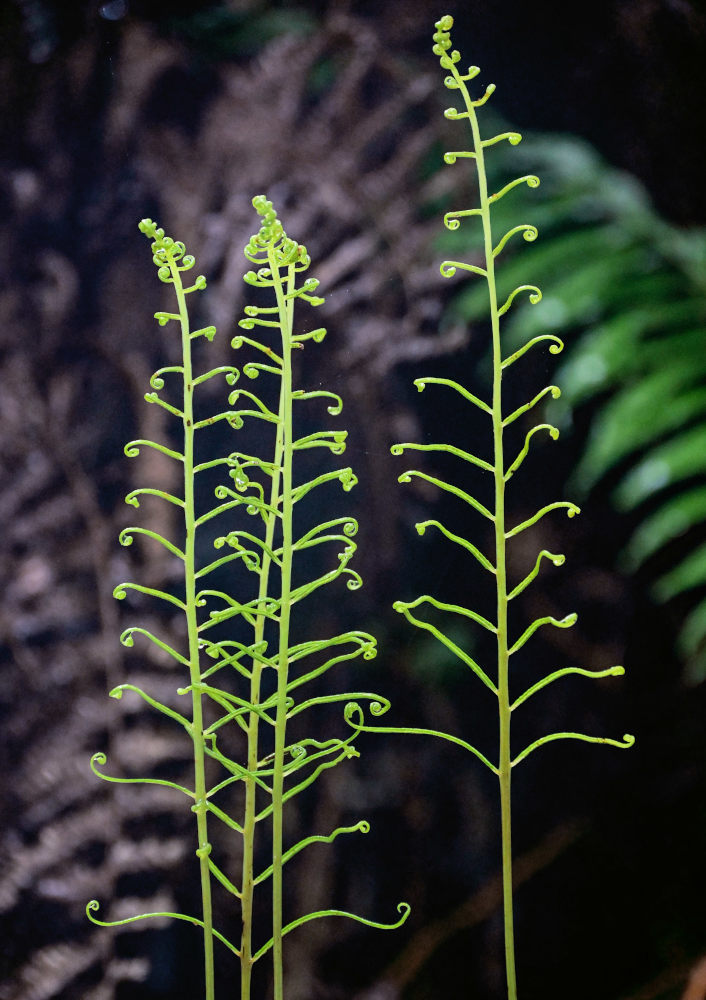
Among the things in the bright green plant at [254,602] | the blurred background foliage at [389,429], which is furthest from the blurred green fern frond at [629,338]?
the bright green plant at [254,602]

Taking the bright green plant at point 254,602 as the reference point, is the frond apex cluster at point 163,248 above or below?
above

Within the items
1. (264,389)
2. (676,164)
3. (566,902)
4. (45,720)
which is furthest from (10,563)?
(676,164)

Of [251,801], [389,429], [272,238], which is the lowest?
[251,801]

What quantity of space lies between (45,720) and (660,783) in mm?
593

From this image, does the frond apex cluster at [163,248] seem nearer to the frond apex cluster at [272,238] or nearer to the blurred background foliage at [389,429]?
the frond apex cluster at [272,238]

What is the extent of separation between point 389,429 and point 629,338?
24 cm

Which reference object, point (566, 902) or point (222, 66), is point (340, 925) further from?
point (222, 66)

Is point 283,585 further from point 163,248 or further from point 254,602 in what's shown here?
point 163,248

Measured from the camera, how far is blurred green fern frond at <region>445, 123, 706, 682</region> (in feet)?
2.52

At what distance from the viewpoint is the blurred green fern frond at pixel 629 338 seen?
30.3 inches

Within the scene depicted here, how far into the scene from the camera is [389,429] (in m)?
0.82

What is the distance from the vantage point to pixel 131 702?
83 centimetres

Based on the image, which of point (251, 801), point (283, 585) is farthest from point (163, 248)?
point (251, 801)

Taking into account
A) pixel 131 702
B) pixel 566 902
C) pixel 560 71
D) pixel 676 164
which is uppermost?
pixel 560 71
